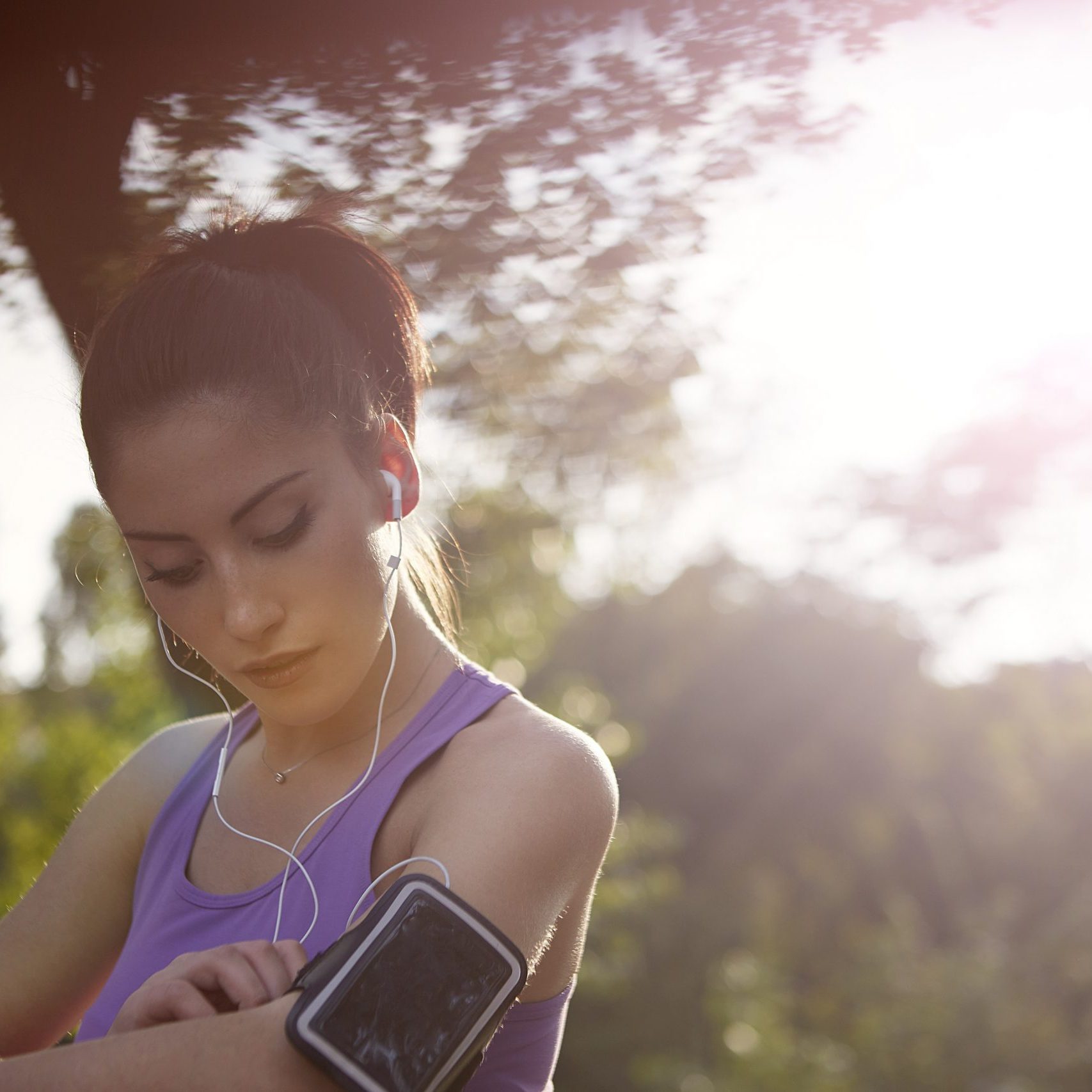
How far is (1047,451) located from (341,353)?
3.46 m

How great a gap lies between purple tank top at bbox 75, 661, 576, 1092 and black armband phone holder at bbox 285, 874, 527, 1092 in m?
0.26

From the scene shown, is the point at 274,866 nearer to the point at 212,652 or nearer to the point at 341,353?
the point at 212,652

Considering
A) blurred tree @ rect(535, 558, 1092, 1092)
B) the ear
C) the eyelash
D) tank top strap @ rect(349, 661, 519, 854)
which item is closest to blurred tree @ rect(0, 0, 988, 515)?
the ear

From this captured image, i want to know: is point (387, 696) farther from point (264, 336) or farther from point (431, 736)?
point (264, 336)

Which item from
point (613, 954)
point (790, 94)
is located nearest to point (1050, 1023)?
point (613, 954)

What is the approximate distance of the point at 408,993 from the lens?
100cm

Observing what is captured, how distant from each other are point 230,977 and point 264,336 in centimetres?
75

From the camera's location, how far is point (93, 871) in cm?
161

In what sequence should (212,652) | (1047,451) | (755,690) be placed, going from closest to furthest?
(212,652), (1047,451), (755,690)

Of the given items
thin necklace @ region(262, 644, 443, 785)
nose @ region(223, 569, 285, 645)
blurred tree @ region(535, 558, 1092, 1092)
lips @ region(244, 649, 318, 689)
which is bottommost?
blurred tree @ region(535, 558, 1092, 1092)

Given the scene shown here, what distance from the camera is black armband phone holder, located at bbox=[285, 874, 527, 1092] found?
38.5 inches

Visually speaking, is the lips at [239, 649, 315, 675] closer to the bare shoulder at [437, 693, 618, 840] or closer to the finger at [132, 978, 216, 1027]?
the bare shoulder at [437, 693, 618, 840]

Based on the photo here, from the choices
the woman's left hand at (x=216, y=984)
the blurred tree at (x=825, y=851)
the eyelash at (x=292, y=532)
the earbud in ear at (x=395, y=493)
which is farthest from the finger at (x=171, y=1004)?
the blurred tree at (x=825, y=851)

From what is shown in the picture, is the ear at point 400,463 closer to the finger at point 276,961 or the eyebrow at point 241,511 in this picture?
the eyebrow at point 241,511
